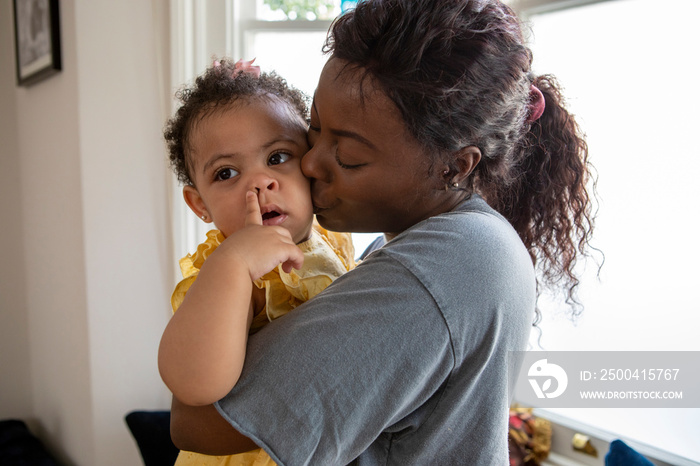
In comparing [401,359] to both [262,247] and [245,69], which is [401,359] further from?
[245,69]

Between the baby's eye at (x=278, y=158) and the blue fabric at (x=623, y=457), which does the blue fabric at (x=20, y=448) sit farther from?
the blue fabric at (x=623, y=457)

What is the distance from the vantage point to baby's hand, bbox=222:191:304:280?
0.69 metres

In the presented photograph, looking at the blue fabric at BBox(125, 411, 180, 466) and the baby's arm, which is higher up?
the baby's arm

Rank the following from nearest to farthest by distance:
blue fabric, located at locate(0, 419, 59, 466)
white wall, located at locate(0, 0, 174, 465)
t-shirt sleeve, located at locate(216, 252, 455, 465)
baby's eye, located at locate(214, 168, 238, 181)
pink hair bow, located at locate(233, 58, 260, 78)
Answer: t-shirt sleeve, located at locate(216, 252, 455, 465), baby's eye, located at locate(214, 168, 238, 181), pink hair bow, located at locate(233, 58, 260, 78), white wall, located at locate(0, 0, 174, 465), blue fabric, located at locate(0, 419, 59, 466)

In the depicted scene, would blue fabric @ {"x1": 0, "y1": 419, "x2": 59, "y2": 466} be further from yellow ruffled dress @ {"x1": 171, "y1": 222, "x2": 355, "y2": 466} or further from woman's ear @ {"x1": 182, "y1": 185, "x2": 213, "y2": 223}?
woman's ear @ {"x1": 182, "y1": 185, "x2": 213, "y2": 223}

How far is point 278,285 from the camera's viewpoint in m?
0.89

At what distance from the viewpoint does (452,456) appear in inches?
28.0

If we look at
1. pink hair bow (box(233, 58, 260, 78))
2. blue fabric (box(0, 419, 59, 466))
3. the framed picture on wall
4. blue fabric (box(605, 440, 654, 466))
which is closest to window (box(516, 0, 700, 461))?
blue fabric (box(605, 440, 654, 466))

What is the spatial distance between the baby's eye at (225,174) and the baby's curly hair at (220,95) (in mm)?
116

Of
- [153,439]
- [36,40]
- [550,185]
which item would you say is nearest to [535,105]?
[550,185]

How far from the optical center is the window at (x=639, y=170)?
4.33 feet

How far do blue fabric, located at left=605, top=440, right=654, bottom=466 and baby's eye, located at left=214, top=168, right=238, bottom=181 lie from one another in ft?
3.60

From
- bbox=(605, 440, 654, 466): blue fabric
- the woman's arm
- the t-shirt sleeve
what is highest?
the t-shirt sleeve

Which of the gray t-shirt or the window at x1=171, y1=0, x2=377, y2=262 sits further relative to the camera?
the window at x1=171, y1=0, x2=377, y2=262
